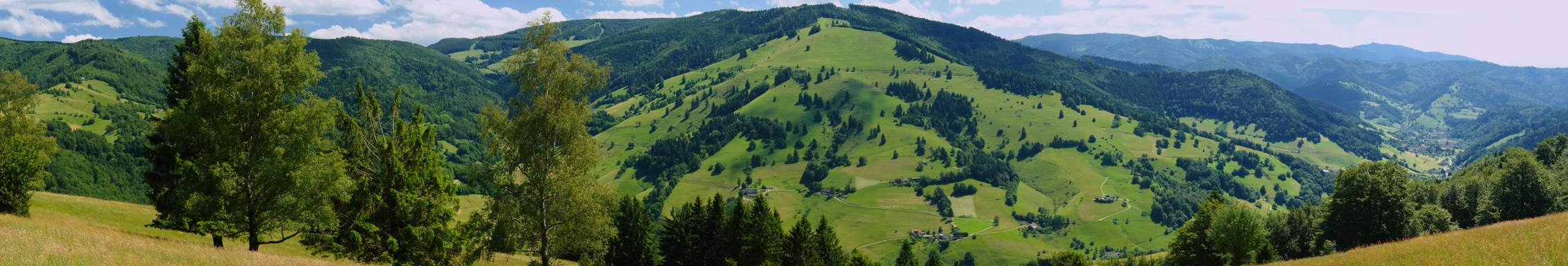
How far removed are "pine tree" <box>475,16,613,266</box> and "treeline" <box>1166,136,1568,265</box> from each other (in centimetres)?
5888

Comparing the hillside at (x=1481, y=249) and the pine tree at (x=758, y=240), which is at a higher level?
the hillside at (x=1481, y=249)

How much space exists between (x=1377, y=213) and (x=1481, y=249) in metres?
48.0

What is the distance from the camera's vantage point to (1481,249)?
992 inches

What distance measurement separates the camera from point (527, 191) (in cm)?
3806

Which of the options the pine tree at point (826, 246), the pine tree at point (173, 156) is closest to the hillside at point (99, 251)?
the pine tree at point (173, 156)

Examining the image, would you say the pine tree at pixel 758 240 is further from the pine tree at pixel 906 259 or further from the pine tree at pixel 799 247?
→ the pine tree at pixel 906 259

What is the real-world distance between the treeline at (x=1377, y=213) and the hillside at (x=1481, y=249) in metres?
30.4

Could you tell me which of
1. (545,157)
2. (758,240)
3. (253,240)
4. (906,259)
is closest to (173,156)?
(253,240)

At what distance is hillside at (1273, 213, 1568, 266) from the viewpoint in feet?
75.5

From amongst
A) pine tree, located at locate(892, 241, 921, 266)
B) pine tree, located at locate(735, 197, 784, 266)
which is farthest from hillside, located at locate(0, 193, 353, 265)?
pine tree, located at locate(892, 241, 921, 266)

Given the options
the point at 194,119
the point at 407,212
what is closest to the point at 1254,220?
the point at 407,212

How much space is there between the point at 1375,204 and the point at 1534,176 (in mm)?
21222

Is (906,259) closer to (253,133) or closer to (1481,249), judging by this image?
(1481,249)

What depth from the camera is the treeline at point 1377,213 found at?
6322cm
